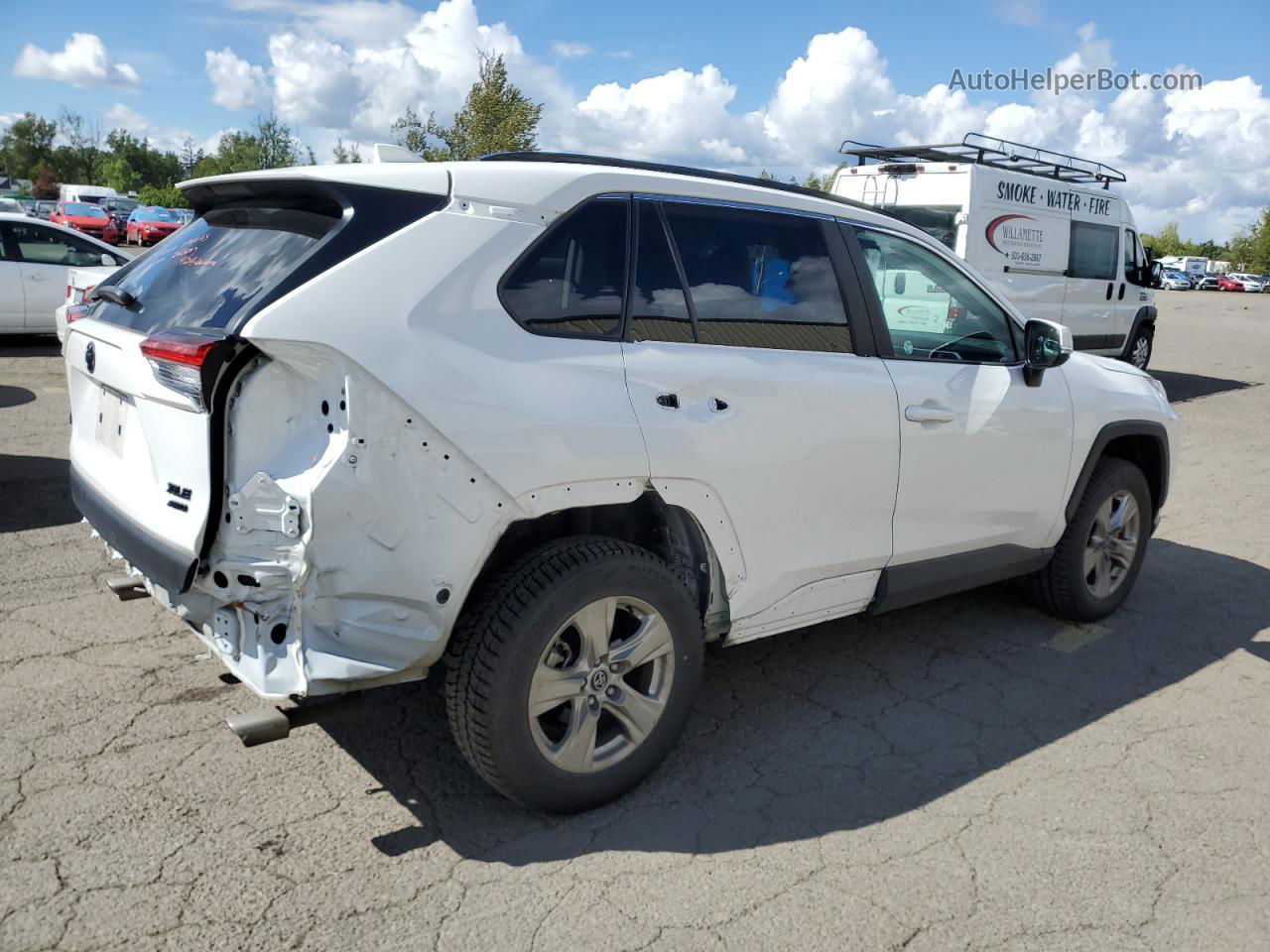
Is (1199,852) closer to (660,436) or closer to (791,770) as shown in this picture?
(791,770)

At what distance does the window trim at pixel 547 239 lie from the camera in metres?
2.84

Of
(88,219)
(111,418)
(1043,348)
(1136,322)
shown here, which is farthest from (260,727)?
(88,219)

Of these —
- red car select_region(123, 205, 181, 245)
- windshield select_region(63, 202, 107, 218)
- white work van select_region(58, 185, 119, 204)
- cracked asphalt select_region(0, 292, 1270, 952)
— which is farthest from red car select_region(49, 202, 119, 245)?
cracked asphalt select_region(0, 292, 1270, 952)

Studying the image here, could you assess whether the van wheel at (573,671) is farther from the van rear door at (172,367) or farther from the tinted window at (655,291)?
the van rear door at (172,367)

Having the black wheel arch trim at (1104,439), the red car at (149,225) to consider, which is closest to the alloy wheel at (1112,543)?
the black wheel arch trim at (1104,439)

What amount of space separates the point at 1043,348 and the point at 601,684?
95.1 inches

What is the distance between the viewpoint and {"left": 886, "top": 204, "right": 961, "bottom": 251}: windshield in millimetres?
11320

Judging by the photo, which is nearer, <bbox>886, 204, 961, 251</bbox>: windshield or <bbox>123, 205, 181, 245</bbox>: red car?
<bbox>886, 204, 961, 251</bbox>: windshield

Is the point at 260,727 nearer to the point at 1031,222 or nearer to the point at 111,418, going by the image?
the point at 111,418

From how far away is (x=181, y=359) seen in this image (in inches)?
102

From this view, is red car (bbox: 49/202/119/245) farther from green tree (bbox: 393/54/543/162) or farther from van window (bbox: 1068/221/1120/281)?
van window (bbox: 1068/221/1120/281)

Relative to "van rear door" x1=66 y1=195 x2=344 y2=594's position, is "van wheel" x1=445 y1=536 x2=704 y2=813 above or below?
below

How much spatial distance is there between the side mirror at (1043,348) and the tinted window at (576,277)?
2.00 m

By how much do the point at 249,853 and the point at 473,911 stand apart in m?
0.68
